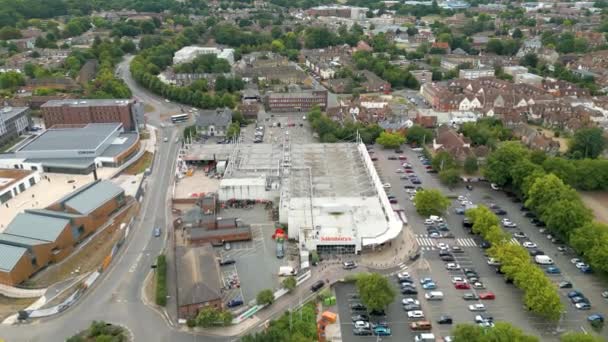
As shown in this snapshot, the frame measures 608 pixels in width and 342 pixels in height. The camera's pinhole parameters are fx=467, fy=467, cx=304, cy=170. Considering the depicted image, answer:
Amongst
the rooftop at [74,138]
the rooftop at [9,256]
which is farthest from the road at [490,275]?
the rooftop at [74,138]

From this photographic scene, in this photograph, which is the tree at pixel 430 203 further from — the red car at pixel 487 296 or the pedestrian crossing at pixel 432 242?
the red car at pixel 487 296

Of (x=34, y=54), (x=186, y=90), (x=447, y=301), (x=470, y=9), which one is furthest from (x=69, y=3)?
(x=447, y=301)

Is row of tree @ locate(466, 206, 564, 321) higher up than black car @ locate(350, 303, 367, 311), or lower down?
higher up

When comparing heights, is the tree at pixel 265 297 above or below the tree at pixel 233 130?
below

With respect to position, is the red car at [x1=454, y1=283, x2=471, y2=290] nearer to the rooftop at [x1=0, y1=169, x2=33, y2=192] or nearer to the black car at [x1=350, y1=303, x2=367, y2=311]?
the black car at [x1=350, y1=303, x2=367, y2=311]

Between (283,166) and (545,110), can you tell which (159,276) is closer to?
(283,166)

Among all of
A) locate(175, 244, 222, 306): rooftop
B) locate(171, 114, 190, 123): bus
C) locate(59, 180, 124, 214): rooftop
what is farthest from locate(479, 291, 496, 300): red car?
locate(171, 114, 190, 123): bus
